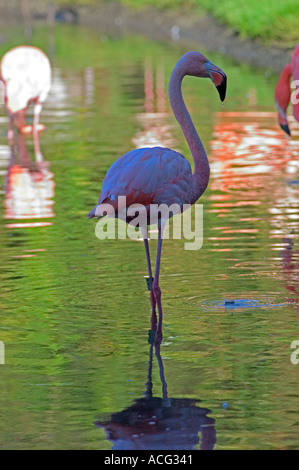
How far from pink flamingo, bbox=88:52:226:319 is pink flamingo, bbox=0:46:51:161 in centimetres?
788

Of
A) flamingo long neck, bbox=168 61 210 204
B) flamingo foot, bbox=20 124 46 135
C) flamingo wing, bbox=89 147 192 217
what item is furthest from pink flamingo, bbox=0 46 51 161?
flamingo wing, bbox=89 147 192 217

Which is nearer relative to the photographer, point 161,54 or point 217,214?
point 217,214

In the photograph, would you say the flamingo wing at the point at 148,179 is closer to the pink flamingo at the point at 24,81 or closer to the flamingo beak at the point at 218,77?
the flamingo beak at the point at 218,77

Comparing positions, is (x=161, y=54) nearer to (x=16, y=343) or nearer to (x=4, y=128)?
(x=4, y=128)

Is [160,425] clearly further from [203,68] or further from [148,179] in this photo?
[203,68]

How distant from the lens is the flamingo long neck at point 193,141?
604 centimetres

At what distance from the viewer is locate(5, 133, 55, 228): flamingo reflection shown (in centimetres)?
906

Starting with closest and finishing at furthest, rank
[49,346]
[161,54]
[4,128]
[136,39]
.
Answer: [49,346]
[4,128]
[161,54]
[136,39]

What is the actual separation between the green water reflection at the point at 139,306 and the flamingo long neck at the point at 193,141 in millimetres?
652

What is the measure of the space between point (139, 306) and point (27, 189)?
4.39m

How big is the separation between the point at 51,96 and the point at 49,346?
13599 mm

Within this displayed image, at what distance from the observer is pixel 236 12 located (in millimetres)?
24250

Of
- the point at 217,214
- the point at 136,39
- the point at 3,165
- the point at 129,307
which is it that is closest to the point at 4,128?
the point at 3,165
